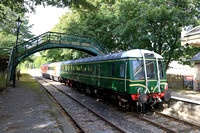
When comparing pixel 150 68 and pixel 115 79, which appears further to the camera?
pixel 115 79

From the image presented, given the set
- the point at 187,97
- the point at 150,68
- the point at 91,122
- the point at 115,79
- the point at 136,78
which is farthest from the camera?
the point at 187,97

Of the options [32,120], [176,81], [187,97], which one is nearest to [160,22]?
[176,81]

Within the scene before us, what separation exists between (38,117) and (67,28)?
1960cm

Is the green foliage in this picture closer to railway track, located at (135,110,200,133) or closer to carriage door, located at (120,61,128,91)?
carriage door, located at (120,61,128,91)

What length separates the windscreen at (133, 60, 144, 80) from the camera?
7756 mm

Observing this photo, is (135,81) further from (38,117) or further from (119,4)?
(119,4)

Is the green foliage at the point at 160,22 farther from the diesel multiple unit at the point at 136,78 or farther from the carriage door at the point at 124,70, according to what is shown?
the carriage door at the point at 124,70

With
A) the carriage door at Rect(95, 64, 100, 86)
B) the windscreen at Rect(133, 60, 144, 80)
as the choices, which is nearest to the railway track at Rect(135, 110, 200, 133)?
the windscreen at Rect(133, 60, 144, 80)

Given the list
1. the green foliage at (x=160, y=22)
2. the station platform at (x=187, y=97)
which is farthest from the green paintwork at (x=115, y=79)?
the green foliage at (x=160, y=22)

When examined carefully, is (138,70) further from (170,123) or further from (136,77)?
(170,123)

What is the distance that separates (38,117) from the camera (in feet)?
22.5

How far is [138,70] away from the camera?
7.88m

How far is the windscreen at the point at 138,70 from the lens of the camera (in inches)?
305

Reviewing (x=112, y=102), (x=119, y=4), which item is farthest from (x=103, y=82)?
(x=119, y=4)
